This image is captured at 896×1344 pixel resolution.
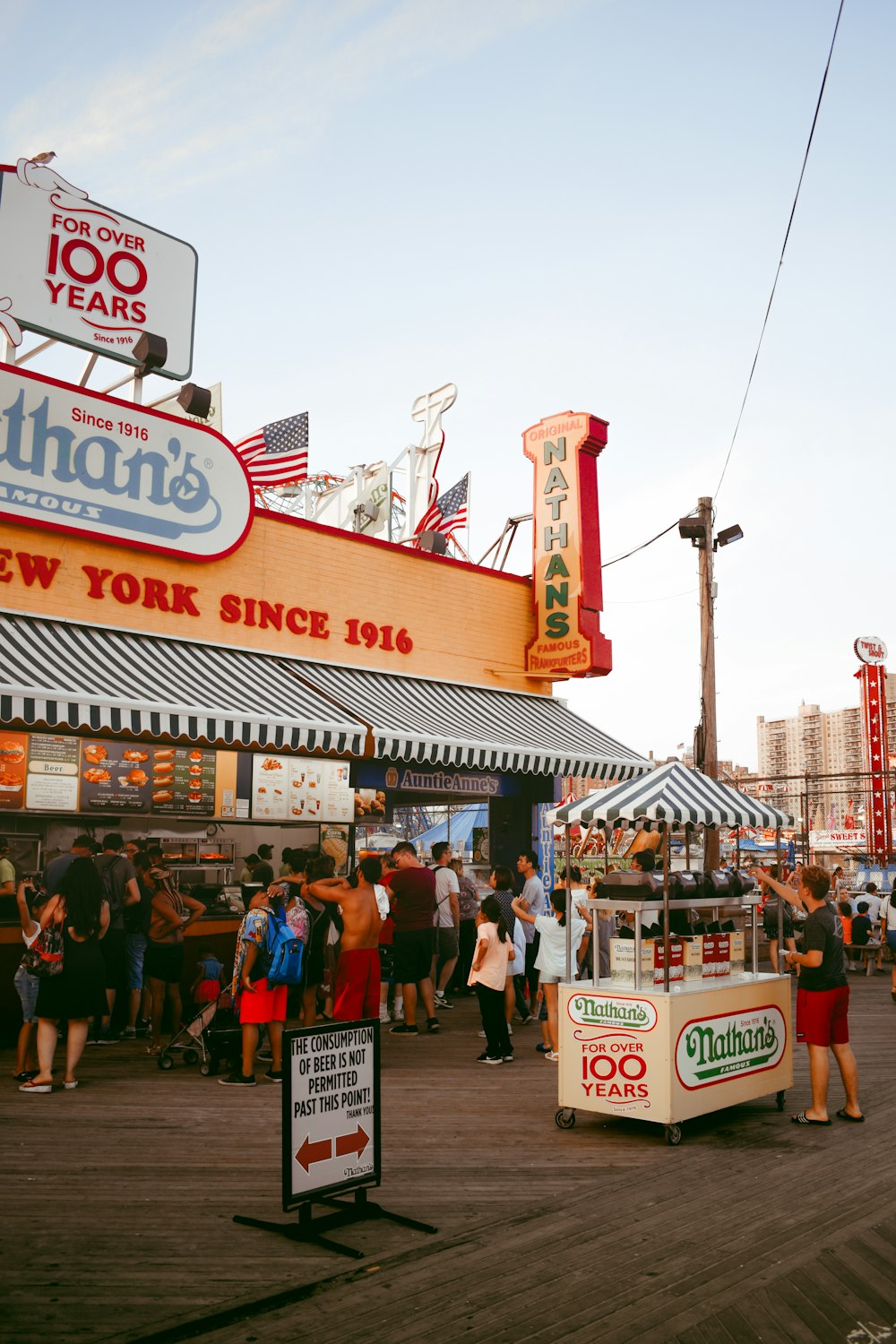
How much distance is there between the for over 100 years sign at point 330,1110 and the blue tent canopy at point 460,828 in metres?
9.95

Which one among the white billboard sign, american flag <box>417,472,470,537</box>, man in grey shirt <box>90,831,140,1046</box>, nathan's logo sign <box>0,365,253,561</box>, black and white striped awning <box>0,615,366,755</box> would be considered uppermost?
the white billboard sign

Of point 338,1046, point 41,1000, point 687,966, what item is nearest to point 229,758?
point 41,1000

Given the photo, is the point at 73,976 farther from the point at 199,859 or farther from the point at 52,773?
the point at 199,859

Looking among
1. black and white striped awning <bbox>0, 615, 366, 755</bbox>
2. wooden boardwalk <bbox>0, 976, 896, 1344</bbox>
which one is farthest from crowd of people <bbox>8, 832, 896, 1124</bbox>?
black and white striped awning <bbox>0, 615, 366, 755</bbox>

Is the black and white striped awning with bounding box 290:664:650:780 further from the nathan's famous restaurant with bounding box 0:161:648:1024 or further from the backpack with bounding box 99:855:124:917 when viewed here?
the backpack with bounding box 99:855:124:917

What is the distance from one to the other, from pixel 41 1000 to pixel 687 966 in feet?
16.1

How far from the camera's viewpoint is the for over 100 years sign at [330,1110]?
515 cm

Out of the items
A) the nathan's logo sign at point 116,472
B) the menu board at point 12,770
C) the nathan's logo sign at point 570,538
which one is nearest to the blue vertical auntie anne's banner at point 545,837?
the nathan's logo sign at point 570,538

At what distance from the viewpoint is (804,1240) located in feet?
17.4

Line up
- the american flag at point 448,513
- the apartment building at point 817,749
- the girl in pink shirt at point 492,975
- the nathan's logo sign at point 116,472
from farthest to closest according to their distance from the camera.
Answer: the apartment building at point 817,749, the american flag at point 448,513, the nathan's logo sign at point 116,472, the girl in pink shirt at point 492,975

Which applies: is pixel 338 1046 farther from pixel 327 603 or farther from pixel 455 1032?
pixel 327 603

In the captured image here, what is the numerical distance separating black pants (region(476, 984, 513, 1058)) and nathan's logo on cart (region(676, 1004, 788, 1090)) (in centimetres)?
240

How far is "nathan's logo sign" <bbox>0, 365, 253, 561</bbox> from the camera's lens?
413 inches

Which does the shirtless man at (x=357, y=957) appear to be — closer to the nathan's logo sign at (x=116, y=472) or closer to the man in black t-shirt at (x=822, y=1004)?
the man in black t-shirt at (x=822, y=1004)
